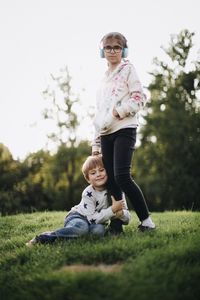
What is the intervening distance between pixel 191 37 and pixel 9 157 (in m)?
15.8

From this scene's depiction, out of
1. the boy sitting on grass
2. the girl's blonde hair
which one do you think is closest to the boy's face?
the boy sitting on grass

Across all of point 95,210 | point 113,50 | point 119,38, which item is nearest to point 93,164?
point 95,210

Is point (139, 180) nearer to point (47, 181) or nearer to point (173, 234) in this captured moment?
point (47, 181)

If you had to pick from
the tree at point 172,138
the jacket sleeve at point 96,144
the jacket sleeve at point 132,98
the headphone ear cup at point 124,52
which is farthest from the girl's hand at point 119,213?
the tree at point 172,138

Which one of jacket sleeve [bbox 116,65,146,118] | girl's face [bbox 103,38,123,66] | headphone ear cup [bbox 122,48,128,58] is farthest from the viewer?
headphone ear cup [bbox 122,48,128,58]

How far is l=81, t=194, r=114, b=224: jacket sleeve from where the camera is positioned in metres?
5.33

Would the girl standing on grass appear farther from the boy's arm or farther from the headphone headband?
the boy's arm

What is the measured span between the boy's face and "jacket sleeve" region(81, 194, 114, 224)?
0.22 metres

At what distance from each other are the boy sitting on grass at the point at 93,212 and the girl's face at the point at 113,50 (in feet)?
4.18

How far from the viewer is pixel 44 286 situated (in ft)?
12.2

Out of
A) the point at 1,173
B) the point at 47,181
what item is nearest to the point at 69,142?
the point at 47,181

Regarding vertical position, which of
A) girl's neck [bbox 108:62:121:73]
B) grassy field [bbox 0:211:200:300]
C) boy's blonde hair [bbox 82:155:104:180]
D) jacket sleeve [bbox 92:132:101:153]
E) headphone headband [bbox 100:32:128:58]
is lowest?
grassy field [bbox 0:211:200:300]

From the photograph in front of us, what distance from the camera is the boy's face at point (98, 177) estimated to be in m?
5.59

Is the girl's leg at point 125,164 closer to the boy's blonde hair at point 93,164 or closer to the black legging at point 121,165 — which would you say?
the black legging at point 121,165
